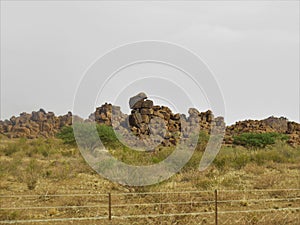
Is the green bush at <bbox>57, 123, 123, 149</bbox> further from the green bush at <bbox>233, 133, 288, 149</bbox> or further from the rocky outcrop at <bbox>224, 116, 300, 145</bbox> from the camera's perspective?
the rocky outcrop at <bbox>224, 116, 300, 145</bbox>

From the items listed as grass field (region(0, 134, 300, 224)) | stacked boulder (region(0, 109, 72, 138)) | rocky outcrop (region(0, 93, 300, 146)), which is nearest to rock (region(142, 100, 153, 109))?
rocky outcrop (region(0, 93, 300, 146))

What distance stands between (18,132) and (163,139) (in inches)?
683

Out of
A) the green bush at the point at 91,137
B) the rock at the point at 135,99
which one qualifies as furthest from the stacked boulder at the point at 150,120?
the green bush at the point at 91,137

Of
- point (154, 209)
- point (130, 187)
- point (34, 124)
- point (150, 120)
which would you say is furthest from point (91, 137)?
point (34, 124)

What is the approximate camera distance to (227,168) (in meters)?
19.4

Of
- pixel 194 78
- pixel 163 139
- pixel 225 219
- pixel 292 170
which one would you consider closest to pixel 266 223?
pixel 225 219

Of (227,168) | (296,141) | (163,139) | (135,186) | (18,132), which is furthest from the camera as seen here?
(18,132)

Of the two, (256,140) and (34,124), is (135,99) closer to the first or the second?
(256,140)

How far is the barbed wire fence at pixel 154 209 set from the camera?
35.8 feet

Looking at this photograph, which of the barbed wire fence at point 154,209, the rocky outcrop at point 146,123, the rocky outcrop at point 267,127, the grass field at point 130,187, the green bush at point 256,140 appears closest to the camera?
the barbed wire fence at point 154,209

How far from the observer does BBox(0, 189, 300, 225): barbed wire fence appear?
1092 centimetres

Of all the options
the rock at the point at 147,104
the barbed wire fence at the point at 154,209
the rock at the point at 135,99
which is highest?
the rock at the point at 135,99

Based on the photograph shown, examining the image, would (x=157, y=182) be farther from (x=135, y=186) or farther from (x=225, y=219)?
(x=225, y=219)

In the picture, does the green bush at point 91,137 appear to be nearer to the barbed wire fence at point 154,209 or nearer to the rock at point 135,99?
the rock at point 135,99
